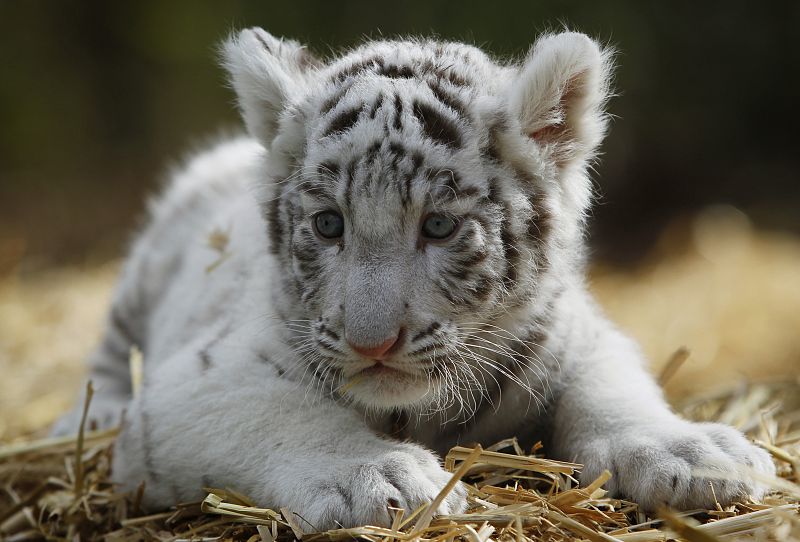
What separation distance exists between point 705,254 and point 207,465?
18.3ft

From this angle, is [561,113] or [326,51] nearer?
[561,113]

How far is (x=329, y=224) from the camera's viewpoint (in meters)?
2.55

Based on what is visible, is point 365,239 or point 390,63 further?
point 390,63

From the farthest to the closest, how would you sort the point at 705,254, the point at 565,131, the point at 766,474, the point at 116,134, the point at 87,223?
1. the point at 116,134
2. the point at 87,223
3. the point at 705,254
4. the point at 565,131
5. the point at 766,474

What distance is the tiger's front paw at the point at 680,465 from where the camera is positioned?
234 centimetres

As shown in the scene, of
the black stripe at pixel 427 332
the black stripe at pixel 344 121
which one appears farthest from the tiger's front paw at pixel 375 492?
the black stripe at pixel 344 121

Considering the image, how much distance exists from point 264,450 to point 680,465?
3.73 feet

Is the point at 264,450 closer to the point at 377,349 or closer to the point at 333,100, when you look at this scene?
the point at 377,349

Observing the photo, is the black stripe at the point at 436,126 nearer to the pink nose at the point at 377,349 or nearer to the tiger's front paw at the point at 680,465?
the pink nose at the point at 377,349

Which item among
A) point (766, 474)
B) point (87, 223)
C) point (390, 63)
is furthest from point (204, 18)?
point (766, 474)

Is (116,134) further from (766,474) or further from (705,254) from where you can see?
(766,474)

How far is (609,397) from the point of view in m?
2.78

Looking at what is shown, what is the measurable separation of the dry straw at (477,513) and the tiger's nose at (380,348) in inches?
13.5

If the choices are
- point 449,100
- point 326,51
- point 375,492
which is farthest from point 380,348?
point 326,51
